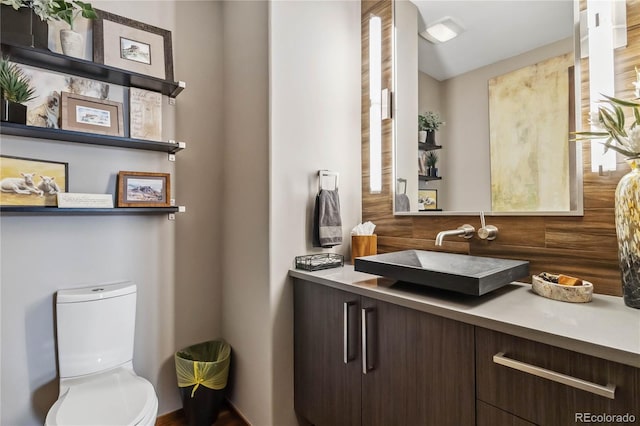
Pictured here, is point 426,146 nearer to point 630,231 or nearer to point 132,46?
point 630,231

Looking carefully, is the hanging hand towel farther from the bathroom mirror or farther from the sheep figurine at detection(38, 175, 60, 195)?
the sheep figurine at detection(38, 175, 60, 195)

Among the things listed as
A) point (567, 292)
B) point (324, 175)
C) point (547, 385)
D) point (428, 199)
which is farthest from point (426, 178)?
point (547, 385)

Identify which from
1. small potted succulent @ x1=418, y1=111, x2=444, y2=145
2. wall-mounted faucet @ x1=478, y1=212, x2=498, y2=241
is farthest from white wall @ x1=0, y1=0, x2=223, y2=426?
wall-mounted faucet @ x1=478, y1=212, x2=498, y2=241

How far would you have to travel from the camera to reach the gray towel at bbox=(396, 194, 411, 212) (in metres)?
1.76

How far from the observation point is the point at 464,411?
96 centimetres

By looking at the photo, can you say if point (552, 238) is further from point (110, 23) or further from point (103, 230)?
point (110, 23)

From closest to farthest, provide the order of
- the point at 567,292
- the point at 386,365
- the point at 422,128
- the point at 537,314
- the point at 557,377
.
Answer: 1. the point at 557,377
2. the point at 537,314
3. the point at 567,292
4. the point at 386,365
5. the point at 422,128

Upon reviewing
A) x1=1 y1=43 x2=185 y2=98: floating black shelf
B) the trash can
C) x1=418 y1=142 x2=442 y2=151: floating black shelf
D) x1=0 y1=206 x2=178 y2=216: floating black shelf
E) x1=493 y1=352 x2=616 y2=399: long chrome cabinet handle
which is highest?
x1=1 y1=43 x2=185 y2=98: floating black shelf

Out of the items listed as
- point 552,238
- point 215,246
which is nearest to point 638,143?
point 552,238

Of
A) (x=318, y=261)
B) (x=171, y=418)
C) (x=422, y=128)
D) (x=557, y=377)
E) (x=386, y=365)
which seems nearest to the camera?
(x=557, y=377)

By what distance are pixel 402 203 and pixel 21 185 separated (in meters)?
1.88

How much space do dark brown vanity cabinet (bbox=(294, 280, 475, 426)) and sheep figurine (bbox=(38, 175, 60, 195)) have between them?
1.26 meters

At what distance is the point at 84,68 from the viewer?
1.54 meters

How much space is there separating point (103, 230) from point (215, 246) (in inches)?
24.3
